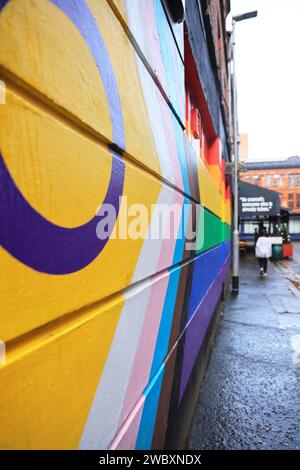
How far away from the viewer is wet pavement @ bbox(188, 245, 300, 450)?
279 cm

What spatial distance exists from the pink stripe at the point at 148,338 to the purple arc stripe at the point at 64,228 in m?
0.66

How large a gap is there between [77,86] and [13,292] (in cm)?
63

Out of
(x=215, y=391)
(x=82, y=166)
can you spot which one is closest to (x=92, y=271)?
(x=82, y=166)

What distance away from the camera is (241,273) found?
13.8 metres

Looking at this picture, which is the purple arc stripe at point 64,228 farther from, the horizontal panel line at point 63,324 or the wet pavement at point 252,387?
the wet pavement at point 252,387

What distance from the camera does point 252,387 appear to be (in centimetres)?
367

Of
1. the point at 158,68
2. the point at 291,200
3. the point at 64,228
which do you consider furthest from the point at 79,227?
the point at 291,200

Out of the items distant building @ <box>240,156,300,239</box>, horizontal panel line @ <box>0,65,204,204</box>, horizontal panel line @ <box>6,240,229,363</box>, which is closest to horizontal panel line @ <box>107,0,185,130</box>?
horizontal panel line @ <box>0,65,204,204</box>

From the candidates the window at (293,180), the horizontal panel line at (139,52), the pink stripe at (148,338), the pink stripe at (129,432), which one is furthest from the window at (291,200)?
the pink stripe at (129,432)

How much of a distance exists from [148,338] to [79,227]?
92 centimetres

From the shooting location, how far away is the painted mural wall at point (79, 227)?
0.73 m

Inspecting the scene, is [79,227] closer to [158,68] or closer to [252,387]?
[158,68]

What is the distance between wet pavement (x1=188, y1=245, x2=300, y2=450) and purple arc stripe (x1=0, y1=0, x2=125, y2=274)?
2448 millimetres
